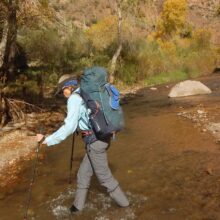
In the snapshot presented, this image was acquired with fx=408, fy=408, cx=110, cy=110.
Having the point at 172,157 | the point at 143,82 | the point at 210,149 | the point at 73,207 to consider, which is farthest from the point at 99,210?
the point at 143,82

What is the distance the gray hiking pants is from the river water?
350mm

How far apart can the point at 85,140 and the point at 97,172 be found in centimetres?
58

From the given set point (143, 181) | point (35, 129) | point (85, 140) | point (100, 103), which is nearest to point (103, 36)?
point (35, 129)

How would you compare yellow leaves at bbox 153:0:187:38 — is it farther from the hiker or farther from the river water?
the hiker

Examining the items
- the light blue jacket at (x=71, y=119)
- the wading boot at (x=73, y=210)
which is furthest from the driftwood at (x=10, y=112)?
the light blue jacket at (x=71, y=119)

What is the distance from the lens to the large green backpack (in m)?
6.20

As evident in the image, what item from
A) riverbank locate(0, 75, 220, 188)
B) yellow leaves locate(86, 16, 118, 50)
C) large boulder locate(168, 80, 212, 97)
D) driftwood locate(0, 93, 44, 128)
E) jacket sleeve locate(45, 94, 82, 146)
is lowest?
large boulder locate(168, 80, 212, 97)

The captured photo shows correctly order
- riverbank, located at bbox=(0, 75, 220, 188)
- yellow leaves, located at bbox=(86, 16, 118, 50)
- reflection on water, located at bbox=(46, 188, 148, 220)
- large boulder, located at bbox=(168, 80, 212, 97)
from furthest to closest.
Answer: yellow leaves, located at bbox=(86, 16, 118, 50), large boulder, located at bbox=(168, 80, 212, 97), riverbank, located at bbox=(0, 75, 220, 188), reflection on water, located at bbox=(46, 188, 148, 220)

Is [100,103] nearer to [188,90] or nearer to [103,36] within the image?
[188,90]

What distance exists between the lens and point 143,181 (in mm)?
8820

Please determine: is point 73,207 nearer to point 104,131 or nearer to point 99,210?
point 99,210

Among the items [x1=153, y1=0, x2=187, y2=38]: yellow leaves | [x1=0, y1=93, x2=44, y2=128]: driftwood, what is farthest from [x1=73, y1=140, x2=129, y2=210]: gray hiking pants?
[x1=153, y1=0, x2=187, y2=38]: yellow leaves

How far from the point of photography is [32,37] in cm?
2623

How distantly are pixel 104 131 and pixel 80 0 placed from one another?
93.1 m
